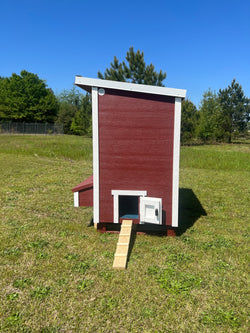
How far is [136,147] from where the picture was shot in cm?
520

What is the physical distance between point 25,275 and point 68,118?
2033 inches

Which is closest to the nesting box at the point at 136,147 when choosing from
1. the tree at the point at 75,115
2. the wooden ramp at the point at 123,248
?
the wooden ramp at the point at 123,248

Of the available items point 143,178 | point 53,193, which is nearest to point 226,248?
point 143,178

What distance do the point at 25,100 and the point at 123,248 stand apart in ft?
180

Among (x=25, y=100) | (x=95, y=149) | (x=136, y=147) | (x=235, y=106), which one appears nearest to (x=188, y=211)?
(x=136, y=147)

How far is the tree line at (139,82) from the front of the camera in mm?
28206

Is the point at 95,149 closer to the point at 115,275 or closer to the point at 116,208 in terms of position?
the point at 116,208

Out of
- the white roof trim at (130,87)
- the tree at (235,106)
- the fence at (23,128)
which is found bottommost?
the white roof trim at (130,87)

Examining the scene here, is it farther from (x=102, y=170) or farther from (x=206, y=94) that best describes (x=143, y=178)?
(x=206, y=94)

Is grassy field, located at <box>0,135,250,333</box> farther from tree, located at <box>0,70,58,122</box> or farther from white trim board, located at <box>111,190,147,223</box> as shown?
tree, located at <box>0,70,58,122</box>

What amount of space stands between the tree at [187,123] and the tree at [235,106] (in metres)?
11.7

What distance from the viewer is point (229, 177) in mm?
13195

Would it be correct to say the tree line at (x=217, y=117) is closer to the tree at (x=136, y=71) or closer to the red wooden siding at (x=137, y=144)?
the tree at (x=136, y=71)

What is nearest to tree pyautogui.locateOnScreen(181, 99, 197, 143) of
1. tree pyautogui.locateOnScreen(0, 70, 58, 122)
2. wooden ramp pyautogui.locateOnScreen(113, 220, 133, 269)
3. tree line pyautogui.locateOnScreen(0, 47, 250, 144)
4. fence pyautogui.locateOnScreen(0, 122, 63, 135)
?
tree line pyautogui.locateOnScreen(0, 47, 250, 144)
